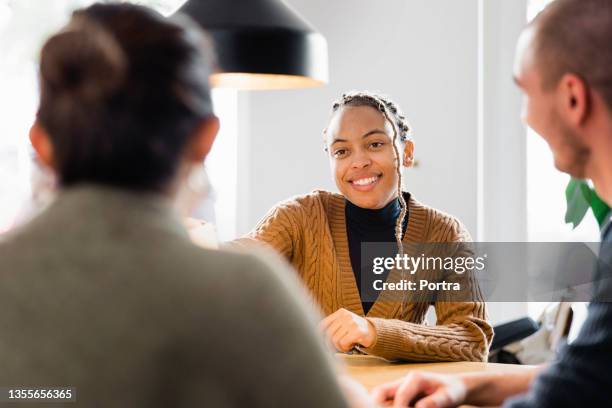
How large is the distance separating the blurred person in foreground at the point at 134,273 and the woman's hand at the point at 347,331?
1218 mm

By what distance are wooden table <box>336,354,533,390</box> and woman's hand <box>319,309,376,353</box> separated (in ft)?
0.17

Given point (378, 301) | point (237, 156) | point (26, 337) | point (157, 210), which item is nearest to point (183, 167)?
point (157, 210)

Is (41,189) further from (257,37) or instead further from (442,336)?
(442,336)

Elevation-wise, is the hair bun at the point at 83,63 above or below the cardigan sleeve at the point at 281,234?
above

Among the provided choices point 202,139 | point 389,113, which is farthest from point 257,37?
point 202,139

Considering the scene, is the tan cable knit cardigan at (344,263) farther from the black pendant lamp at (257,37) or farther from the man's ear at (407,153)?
the black pendant lamp at (257,37)

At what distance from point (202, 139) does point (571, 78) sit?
56 cm

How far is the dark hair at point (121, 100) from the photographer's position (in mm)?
689

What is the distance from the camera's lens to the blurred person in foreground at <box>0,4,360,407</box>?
25.3 inches

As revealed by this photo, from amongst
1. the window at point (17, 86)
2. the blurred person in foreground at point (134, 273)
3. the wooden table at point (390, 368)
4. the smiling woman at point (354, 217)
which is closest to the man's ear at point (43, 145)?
the blurred person in foreground at point (134, 273)

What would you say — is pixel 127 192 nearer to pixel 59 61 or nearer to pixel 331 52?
pixel 59 61

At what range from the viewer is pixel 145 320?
0.64 m

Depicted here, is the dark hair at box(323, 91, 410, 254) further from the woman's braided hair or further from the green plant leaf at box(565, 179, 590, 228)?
the green plant leaf at box(565, 179, 590, 228)

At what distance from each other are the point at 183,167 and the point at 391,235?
5.54 ft
